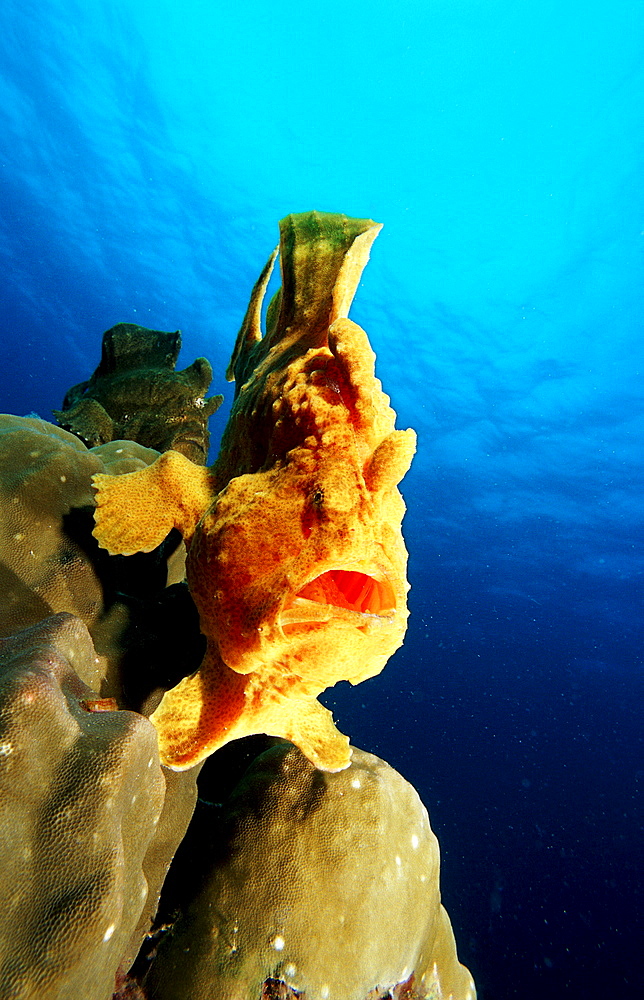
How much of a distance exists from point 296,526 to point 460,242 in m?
25.4

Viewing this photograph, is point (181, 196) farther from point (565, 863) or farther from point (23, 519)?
point (565, 863)

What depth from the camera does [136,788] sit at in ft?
5.38

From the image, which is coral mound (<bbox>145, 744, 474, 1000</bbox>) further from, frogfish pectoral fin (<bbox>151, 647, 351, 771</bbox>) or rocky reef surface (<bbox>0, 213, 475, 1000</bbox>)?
frogfish pectoral fin (<bbox>151, 647, 351, 771</bbox>)

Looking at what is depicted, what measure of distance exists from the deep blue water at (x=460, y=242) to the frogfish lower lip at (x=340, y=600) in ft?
69.3

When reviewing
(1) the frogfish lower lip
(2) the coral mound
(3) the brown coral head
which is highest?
(3) the brown coral head

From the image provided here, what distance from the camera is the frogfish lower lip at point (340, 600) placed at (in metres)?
1.65

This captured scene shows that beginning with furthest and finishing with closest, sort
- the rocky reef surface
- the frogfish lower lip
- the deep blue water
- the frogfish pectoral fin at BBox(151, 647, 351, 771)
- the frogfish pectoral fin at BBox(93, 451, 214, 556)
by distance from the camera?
the deep blue water
the frogfish pectoral fin at BBox(93, 451, 214, 556)
the frogfish pectoral fin at BBox(151, 647, 351, 771)
the frogfish lower lip
the rocky reef surface

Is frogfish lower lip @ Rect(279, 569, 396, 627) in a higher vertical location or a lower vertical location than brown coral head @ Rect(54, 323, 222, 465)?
lower

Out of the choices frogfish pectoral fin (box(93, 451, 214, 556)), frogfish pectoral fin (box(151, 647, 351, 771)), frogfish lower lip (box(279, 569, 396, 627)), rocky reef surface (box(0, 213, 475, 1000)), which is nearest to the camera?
rocky reef surface (box(0, 213, 475, 1000))

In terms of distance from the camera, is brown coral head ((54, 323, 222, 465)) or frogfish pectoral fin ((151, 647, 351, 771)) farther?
brown coral head ((54, 323, 222, 465))

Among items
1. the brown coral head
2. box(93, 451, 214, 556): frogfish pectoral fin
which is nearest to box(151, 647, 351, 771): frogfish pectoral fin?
box(93, 451, 214, 556): frogfish pectoral fin

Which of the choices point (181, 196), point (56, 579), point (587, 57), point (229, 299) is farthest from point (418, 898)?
point (229, 299)

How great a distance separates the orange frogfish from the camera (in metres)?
1.70

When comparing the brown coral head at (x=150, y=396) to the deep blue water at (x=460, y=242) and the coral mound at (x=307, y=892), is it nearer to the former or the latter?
the coral mound at (x=307, y=892)
